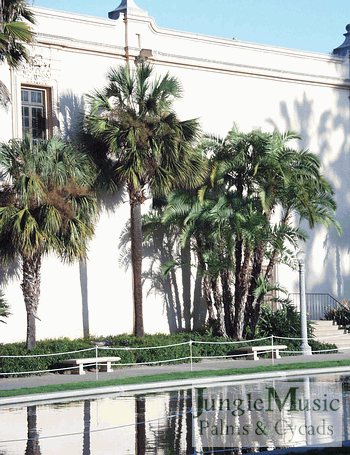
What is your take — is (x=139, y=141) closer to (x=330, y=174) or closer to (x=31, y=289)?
(x=31, y=289)

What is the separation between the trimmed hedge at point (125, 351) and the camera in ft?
66.1

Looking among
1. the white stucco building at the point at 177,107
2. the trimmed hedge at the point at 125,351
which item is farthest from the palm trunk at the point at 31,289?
the white stucco building at the point at 177,107

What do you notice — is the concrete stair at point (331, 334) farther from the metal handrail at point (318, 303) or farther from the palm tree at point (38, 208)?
the palm tree at point (38, 208)

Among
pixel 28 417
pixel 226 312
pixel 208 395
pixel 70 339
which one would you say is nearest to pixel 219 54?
pixel 226 312

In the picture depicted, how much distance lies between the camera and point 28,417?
1303 centimetres

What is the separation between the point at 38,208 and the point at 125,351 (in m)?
4.97

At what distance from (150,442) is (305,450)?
2342mm

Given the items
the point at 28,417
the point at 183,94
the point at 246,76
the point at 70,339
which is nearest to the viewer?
the point at 28,417

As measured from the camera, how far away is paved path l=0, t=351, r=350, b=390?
18216 mm

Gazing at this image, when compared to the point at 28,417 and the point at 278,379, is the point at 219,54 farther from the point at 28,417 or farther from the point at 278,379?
the point at 28,417

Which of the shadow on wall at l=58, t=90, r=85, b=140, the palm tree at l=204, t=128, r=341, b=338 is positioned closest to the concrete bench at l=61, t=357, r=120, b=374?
the palm tree at l=204, t=128, r=341, b=338

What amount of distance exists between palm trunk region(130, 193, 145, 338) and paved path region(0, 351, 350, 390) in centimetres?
221

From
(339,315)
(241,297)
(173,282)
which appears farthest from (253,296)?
(339,315)

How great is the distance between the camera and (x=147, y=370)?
68.2 feet
